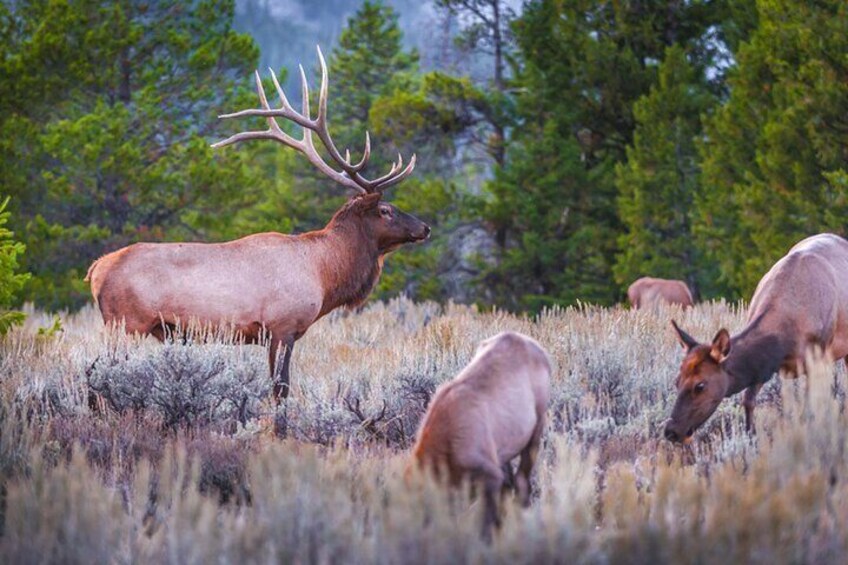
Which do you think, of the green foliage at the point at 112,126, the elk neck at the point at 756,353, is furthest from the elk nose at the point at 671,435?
the green foliage at the point at 112,126

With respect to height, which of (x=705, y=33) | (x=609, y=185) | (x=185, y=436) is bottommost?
(x=185, y=436)

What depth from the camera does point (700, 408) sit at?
6.54 m

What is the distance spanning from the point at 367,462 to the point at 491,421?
894mm

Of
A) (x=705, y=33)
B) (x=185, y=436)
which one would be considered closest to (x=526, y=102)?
(x=705, y=33)

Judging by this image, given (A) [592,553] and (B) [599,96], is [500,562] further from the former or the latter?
(B) [599,96]

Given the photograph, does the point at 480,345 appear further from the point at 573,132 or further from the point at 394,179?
the point at 573,132

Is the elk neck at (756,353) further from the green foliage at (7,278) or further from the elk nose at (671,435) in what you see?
the green foliage at (7,278)

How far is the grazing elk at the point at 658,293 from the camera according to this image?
16.3m

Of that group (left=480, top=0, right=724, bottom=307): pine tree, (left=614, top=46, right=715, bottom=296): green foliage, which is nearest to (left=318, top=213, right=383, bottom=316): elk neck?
(left=614, top=46, right=715, bottom=296): green foliage

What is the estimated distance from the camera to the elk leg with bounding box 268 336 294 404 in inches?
338

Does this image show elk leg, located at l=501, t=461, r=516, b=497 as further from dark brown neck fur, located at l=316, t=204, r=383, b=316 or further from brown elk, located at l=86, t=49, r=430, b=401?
dark brown neck fur, located at l=316, t=204, r=383, b=316

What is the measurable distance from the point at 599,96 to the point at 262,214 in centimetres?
799

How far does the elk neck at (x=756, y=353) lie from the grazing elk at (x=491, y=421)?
1.73m

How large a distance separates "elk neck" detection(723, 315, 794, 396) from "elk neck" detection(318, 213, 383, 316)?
3.59 metres
